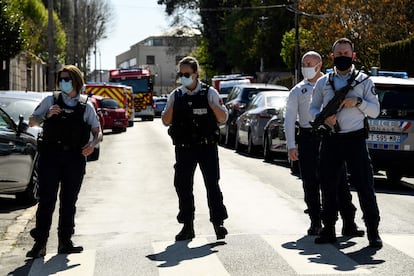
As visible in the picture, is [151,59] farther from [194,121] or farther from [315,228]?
[194,121]

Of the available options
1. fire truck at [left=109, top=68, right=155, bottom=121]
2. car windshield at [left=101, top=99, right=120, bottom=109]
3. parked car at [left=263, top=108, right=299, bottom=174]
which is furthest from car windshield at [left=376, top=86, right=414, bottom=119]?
fire truck at [left=109, top=68, right=155, bottom=121]

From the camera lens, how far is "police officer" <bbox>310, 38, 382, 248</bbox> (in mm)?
8961

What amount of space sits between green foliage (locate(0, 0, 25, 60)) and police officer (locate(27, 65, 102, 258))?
27.2m

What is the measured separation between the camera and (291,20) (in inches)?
2795

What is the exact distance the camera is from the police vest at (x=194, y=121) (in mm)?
9492

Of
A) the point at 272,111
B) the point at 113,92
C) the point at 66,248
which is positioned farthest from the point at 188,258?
the point at 113,92

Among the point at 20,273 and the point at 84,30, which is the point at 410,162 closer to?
the point at 20,273

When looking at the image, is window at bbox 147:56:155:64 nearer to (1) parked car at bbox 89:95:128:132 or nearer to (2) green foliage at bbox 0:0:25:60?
(1) parked car at bbox 89:95:128:132

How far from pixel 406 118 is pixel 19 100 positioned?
→ 21.0 ft

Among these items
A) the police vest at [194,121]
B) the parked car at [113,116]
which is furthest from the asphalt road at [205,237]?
the parked car at [113,116]

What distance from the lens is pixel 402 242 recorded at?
30.6 ft

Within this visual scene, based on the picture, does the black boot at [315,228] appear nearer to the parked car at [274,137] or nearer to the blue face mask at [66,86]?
the blue face mask at [66,86]

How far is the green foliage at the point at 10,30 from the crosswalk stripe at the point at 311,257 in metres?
27.6

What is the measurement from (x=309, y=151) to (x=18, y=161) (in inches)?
183
